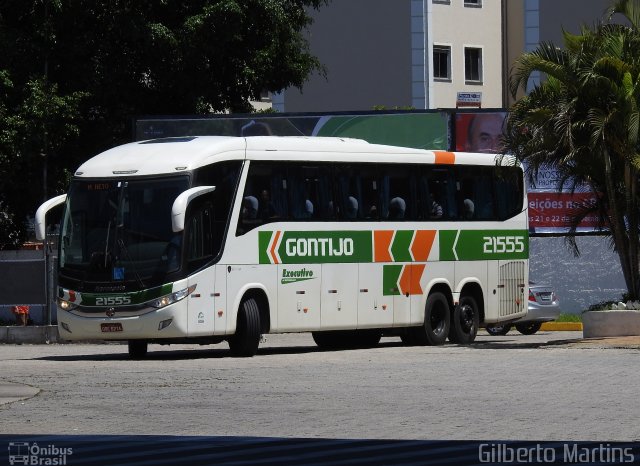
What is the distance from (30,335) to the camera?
3256 centimetres

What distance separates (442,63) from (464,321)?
30945 millimetres

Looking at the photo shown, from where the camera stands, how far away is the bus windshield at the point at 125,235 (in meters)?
24.1

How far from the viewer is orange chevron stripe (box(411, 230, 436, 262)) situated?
28.4 meters

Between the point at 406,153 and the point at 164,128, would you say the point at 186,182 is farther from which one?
the point at 164,128

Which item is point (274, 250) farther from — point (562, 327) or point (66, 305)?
point (562, 327)

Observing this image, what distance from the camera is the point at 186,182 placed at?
2420 centimetres

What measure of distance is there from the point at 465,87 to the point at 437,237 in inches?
1263

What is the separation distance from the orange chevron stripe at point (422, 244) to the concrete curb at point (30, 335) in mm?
8468

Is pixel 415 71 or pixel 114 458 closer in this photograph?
pixel 114 458

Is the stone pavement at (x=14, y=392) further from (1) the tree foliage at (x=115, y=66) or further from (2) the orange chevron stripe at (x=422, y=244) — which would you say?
(1) the tree foliage at (x=115, y=66)

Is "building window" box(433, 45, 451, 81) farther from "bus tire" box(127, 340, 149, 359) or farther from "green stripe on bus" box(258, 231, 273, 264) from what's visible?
"bus tire" box(127, 340, 149, 359)

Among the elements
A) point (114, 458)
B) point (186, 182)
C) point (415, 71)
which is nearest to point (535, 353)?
point (186, 182)

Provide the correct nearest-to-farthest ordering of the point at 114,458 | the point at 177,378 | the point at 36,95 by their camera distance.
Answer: the point at 114,458
the point at 177,378
the point at 36,95

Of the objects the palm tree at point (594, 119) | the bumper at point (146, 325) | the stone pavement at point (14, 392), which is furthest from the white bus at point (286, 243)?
the stone pavement at point (14, 392)
